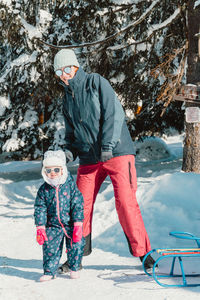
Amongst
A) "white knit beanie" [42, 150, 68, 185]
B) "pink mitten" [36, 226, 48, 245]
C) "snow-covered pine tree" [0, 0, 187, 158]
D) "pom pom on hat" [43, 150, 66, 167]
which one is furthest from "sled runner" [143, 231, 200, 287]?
"snow-covered pine tree" [0, 0, 187, 158]

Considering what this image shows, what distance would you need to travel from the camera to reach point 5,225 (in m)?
6.03

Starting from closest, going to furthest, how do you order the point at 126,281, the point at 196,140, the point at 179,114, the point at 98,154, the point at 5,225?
the point at 126,281
the point at 98,154
the point at 5,225
the point at 196,140
the point at 179,114

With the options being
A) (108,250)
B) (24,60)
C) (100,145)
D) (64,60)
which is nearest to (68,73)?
(64,60)

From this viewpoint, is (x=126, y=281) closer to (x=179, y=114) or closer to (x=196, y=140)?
(x=196, y=140)

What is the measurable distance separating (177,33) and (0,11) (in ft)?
12.1

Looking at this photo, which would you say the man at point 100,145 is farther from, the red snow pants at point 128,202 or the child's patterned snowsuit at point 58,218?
the child's patterned snowsuit at point 58,218

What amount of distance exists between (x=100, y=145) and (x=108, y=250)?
144 centimetres

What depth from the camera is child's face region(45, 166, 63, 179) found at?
348 centimetres

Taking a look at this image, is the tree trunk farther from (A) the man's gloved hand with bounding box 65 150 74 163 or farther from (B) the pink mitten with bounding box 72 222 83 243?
(B) the pink mitten with bounding box 72 222 83 243

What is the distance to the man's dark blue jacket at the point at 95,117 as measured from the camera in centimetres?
353

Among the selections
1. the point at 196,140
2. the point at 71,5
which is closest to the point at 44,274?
the point at 196,140

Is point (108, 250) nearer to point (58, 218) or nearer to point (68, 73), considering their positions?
point (58, 218)

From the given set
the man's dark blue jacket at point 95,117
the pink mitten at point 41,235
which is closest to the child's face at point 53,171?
the man's dark blue jacket at point 95,117

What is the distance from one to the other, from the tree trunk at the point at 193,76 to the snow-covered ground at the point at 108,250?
1861mm
